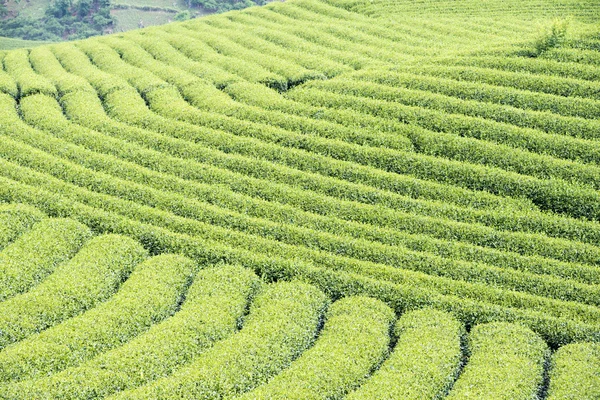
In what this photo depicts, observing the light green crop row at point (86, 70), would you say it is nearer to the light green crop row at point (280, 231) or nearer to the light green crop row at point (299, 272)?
the light green crop row at point (280, 231)

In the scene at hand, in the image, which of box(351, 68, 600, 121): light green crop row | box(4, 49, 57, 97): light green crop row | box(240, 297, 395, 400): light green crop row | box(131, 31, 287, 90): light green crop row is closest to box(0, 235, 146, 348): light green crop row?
box(240, 297, 395, 400): light green crop row

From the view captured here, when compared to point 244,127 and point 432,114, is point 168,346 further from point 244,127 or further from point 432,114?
point 432,114

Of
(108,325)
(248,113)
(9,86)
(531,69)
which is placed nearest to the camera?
(108,325)

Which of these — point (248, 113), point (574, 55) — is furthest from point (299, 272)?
point (574, 55)

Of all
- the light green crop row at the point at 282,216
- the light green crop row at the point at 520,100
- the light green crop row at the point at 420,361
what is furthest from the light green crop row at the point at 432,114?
the light green crop row at the point at 420,361

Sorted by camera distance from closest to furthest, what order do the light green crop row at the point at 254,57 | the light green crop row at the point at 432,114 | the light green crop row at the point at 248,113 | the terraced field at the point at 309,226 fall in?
the terraced field at the point at 309,226, the light green crop row at the point at 432,114, the light green crop row at the point at 248,113, the light green crop row at the point at 254,57
